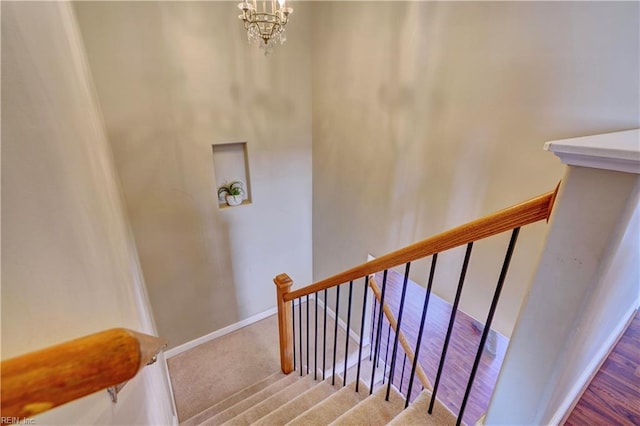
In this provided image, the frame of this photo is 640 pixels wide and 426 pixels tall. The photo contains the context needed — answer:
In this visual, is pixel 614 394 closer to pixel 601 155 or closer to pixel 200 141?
pixel 601 155

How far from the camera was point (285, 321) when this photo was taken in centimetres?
262

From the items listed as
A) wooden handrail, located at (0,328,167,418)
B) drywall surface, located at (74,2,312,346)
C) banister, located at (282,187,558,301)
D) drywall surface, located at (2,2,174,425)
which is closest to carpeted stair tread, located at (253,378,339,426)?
drywall surface, located at (2,2,174,425)

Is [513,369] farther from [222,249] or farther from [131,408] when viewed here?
[222,249]

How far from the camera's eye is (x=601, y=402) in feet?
4.70

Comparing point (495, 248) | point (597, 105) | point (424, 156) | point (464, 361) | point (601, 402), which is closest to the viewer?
point (601, 402)

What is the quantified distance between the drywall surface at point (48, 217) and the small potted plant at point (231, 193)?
2.29m

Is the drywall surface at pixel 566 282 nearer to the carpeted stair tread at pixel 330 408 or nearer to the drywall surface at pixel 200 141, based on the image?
the carpeted stair tread at pixel 330 408

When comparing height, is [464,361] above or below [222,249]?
below

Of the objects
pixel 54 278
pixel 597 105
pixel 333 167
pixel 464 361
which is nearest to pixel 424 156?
pixel 597 105

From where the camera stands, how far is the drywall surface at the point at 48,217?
631 millimetres

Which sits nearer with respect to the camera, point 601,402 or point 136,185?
point 601,402

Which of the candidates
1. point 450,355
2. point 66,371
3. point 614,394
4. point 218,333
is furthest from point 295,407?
point 450,355

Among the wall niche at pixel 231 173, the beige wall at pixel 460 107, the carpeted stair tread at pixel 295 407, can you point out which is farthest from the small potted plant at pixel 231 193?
the carpeted stair tread at pixel 295 407

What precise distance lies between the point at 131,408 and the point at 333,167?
3.19 m
